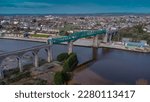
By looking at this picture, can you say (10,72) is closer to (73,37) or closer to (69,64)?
(69,64)

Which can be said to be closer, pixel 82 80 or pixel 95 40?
pixel 82 80

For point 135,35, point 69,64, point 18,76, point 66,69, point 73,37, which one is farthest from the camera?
point 135,35

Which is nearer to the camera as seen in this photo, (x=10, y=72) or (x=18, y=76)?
(x=18, y=76)

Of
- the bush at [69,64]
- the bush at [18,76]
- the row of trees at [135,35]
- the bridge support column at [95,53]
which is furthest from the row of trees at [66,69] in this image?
the row of trees at [135,35]

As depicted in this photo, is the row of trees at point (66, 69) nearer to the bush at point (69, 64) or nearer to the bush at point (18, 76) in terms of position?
the bush at point (69, 64)

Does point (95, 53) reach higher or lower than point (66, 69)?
lower

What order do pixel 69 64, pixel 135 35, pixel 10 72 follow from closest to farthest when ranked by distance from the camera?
pixel 10 72
pixel 69 64
pixel 135 35

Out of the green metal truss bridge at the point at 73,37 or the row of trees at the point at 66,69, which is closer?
the row of trees at the point at 66,69

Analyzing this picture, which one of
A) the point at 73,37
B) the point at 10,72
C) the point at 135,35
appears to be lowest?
the point at 10,72

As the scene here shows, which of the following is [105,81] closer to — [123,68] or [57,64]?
[123,68]

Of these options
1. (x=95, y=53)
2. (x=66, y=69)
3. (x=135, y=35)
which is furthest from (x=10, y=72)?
(x=135, y=35)

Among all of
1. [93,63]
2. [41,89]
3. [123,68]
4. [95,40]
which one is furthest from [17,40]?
[41,89]
